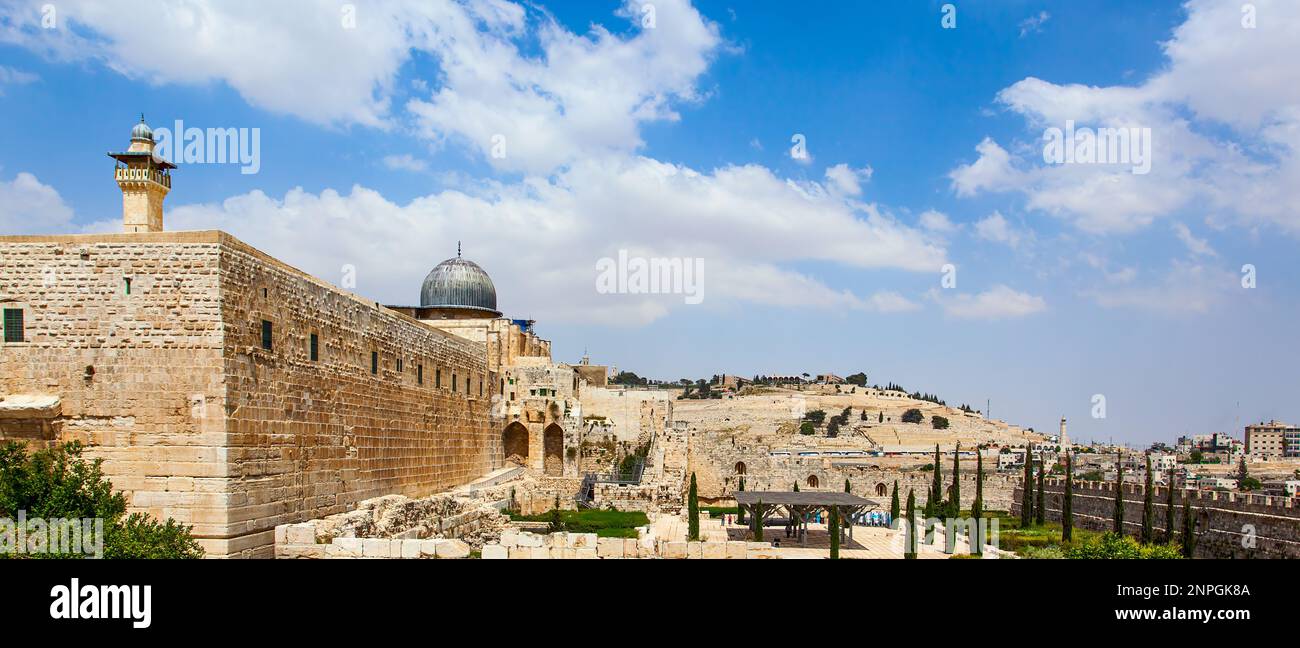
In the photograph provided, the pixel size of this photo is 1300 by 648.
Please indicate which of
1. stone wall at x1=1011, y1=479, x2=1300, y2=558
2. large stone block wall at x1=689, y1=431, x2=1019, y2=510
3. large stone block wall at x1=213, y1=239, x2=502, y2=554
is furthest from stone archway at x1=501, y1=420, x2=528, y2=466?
stone wall at x1=1011, y1=479, x2=1300, y2=558

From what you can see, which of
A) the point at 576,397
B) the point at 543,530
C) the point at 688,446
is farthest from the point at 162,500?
the point at 688,446

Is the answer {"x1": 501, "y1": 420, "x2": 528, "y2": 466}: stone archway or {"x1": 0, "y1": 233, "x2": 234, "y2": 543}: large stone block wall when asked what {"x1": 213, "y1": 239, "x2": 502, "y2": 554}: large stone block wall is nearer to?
{"x1": 0, "y1": 233, "x2": 234, "y2": 543}: large stone block wall

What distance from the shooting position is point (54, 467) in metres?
12.2

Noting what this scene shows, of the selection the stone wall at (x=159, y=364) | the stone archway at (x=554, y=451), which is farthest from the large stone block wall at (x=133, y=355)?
the stone archway at (x=554, y=451)

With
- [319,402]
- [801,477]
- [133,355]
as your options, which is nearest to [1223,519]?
[801,477]

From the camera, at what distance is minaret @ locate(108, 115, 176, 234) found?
20578 mm

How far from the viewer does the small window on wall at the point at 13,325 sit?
1264 cm

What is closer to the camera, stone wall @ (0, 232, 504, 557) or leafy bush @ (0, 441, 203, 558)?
leafy bush @ (0, 441, 203, 558)

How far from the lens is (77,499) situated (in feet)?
39.3

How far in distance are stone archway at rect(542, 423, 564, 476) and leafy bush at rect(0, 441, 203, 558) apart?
794 inches

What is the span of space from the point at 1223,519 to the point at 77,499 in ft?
84.4

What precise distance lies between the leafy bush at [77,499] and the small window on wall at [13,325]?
1475 mm

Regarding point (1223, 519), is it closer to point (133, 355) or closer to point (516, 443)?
point (516, 443)
